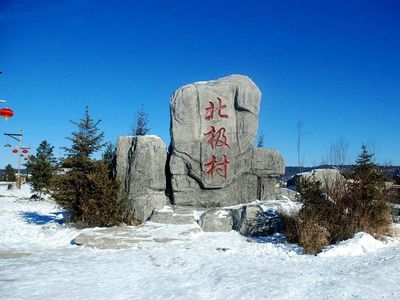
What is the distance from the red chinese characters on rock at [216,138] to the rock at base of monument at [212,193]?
1.19m

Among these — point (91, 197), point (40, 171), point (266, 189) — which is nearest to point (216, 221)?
point (266, 189)

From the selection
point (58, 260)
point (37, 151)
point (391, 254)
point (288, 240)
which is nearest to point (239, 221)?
point (288, 240)

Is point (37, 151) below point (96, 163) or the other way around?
the other way around

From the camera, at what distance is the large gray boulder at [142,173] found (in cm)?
1127

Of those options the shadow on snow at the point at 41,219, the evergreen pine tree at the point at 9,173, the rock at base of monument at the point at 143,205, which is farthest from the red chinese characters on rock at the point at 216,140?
the evergreen pine tree at the point at 9,173

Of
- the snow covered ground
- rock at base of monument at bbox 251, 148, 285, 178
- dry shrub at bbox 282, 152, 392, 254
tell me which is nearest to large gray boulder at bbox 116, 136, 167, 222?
the snow covered ground

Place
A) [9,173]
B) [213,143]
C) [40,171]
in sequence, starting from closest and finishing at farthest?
[213,143]
[40,171]
[9,173]

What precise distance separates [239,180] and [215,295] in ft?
23.1

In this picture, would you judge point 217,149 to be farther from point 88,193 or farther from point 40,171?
point 40,171

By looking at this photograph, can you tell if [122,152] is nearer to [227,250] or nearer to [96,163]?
[96,163]

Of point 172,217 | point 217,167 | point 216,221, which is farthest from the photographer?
point 217,167

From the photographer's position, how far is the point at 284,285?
5520mm

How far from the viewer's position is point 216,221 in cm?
1042

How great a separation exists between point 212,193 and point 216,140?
1.56 m
